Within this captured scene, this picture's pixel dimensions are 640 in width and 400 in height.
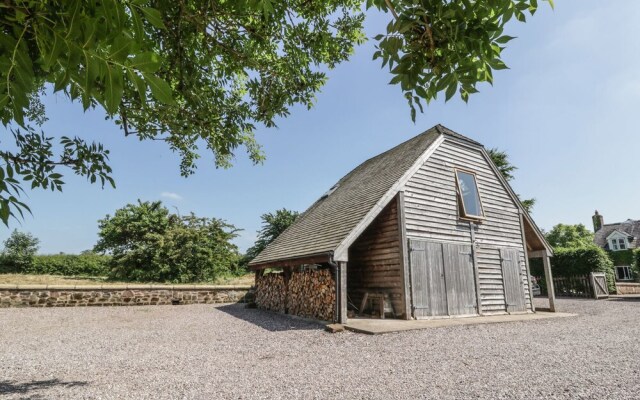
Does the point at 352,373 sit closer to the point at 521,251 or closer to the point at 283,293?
the point at 283,293

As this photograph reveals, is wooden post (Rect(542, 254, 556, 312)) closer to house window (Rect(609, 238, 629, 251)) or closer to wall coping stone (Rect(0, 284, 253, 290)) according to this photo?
wall coping stone (Rect(0, 284, 253, 290))

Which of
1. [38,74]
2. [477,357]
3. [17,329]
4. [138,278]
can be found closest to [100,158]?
[38,74]

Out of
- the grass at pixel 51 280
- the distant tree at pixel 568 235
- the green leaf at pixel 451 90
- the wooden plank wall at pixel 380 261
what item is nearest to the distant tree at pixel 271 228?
the grass at pixel 51 280

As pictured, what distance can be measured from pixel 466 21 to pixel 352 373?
4432mm

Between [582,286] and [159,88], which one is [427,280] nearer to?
[159,88]

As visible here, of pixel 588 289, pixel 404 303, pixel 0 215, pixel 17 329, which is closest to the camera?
pixel 0 215

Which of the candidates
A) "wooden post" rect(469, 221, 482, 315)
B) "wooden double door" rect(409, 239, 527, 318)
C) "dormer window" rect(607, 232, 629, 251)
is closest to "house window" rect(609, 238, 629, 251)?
"dormer window" rect(607, 232, 629, 251)

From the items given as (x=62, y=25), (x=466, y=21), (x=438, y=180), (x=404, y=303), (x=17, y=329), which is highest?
(x=438, y=180)

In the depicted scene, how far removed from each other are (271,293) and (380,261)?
4.53 meters

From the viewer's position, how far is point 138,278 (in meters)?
16.8

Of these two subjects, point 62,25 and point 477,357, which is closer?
point 62,25

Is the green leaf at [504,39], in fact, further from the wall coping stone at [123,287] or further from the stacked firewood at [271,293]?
the wall coping stone at [123,287]

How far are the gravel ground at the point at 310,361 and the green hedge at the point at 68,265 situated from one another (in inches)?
579

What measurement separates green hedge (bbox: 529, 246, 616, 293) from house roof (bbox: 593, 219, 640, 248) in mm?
25139
